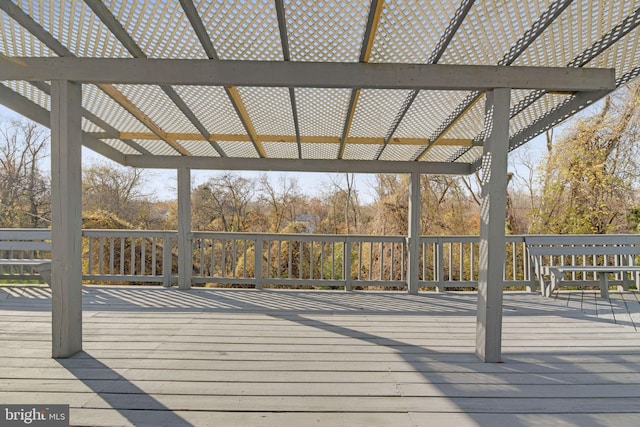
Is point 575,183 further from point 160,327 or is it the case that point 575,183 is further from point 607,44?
point 160,327

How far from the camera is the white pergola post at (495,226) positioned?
2416 mm

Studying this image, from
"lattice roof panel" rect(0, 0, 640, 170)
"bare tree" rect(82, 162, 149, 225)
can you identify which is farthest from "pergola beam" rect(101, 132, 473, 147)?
"bare tree" rect(82, 162, 149, 225)

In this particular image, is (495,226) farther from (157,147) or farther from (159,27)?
(157,147)

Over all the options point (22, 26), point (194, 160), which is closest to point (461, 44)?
point (22, 26)

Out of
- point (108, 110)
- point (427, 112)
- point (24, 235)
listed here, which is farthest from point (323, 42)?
point (24, 235)

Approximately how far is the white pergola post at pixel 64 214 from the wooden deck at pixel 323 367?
24 centimetres

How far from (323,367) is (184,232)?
3.39 m

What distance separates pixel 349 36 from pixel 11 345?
3436 mm

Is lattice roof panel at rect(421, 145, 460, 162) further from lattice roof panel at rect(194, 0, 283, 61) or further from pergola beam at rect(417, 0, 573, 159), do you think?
lattice roof panel at rect(194, 0, 283, 61)

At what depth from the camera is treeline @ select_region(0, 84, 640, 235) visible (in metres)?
8.12

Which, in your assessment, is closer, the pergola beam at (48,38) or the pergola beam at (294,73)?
the pergola beam at (48,38)

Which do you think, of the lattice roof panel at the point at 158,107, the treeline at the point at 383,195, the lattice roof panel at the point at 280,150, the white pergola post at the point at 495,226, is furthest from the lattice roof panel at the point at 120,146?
the white pergola post at the point at 495,226

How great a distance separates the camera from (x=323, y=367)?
2.34 m

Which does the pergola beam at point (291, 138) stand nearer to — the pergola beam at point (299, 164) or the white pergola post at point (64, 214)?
the pergola beam at point (299, 164)
